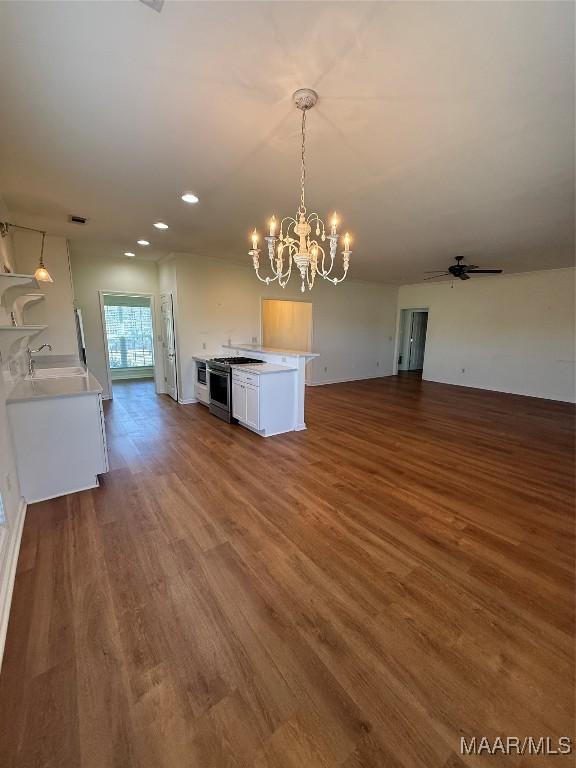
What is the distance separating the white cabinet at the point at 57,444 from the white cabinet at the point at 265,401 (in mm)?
1850

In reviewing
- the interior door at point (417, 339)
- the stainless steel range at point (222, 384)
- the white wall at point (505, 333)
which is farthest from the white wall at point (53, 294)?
the interior door at point (417, 339)

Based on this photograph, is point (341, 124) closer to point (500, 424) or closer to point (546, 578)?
point (546, 578)

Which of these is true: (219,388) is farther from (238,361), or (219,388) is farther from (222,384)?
(238,361)

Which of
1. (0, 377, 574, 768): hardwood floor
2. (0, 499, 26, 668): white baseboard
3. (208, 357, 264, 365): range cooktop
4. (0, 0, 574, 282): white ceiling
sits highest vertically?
(0, 0, 574, 282): white ceiling

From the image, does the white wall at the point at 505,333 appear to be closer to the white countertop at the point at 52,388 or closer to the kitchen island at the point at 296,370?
the kitchen island at the point at 296,370

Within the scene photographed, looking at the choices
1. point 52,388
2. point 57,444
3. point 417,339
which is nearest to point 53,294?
point 52,388

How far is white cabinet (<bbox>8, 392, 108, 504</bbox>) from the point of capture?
8.21ft

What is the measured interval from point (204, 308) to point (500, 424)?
218 inches

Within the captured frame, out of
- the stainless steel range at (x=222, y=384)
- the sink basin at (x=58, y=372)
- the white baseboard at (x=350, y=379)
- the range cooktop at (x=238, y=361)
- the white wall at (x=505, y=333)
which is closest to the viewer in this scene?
the sink basin at (x=58, y=372)

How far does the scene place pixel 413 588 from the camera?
1.79 m

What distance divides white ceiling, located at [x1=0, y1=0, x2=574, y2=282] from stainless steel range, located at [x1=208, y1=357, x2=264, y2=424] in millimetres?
2143

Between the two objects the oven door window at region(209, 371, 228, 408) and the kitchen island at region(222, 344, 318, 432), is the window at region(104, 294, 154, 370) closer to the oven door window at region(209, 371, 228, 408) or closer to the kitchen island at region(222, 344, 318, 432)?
the oven door window at region(209, 371, 228, 408)

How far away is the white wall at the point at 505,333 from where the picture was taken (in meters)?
6.32

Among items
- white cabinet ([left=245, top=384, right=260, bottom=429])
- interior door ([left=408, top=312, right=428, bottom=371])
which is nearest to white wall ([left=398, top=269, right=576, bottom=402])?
interior door ([left=408, top=312, right=428, bottom=371])
